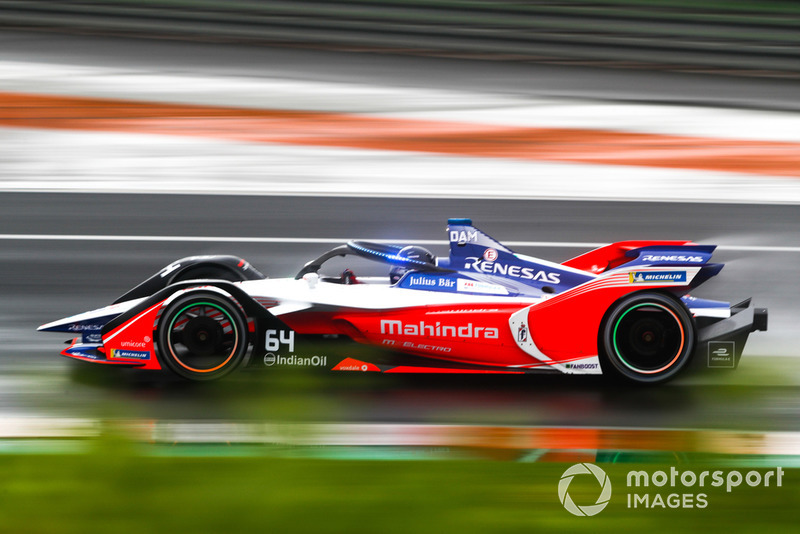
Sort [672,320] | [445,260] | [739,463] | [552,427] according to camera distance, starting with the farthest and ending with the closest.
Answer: [445,260], [672,320], [552,427], [739,463]

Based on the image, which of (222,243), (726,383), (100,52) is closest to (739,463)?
(726,383)

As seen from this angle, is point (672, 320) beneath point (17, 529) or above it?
above

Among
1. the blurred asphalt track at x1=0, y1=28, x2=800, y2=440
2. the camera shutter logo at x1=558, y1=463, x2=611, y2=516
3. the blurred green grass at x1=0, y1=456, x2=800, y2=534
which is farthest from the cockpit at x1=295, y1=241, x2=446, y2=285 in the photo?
the blurred green grass at x1=0, y1=456, x2=800, y2=534

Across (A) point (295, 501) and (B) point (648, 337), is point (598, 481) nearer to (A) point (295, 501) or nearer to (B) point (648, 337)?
(A) point (295, 501)

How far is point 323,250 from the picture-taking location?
873 cm

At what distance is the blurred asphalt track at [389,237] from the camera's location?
5238 mm

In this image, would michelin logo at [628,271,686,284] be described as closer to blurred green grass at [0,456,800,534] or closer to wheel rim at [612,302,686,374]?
wheel rim at [612,302,686,374]

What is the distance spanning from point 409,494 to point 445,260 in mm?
3546

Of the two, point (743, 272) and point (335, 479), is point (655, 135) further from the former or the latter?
point (335, 479)

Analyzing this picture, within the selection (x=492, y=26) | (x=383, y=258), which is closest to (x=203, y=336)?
(x=383, y=258)

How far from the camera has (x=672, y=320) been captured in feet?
18.4

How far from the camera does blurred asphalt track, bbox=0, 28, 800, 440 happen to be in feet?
17.2

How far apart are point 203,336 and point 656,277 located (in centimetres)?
268

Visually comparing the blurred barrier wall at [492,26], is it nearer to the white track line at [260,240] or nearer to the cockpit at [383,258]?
the white track line at [260,240]
